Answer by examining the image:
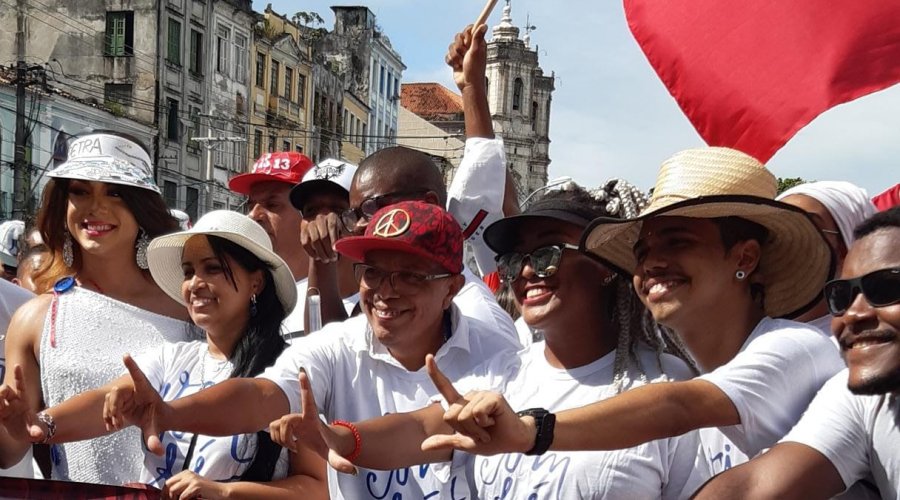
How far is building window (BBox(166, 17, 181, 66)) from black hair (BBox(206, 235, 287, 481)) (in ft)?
120

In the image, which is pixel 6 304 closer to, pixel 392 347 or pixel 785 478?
pixel 392 347

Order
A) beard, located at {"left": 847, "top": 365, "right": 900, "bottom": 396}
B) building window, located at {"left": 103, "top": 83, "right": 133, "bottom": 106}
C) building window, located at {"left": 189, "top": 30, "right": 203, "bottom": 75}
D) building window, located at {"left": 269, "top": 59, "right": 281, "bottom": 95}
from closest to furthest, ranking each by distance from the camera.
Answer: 1. beard, located at {"left": 847, "top": 365, "right": 900, "bottom": 396}
2. building window, located at {"left": 103, "top": 83, "right": 133, "bottom": 106}
3. building window, located at {"left": 189, "top": 30, "right": 203, "bottom": 75}
4. building window, located at {"left": 269, "top": 59, "right": 281, "bottom": 95}

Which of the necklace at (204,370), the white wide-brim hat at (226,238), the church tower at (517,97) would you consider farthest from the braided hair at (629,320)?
the church tower at (517,97)

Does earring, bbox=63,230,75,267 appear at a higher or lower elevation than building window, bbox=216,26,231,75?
lower

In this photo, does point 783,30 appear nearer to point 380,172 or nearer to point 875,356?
point 380,172

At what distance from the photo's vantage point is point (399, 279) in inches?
135

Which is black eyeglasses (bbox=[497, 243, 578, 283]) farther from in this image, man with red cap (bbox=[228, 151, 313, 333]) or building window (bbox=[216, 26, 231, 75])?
building window (bbox=[216, 26, 231, 75])

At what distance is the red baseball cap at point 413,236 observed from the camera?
3.36 m

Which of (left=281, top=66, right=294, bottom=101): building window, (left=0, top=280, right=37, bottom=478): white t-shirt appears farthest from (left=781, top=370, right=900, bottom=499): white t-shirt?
(left=281, top=66, right=294, bottom=101): building window

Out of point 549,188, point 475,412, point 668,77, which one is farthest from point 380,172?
point 475,412

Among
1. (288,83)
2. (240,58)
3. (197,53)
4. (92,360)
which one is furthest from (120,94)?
(92,360)

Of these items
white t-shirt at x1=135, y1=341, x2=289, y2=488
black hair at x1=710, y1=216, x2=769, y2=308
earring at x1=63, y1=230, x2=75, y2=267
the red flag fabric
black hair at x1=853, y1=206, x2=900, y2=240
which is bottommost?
white t-shirt at x1=135, y1=341, x2=289, y2=488

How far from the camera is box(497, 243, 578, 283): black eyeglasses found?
10.9 ft

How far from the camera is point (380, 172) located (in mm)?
4195
